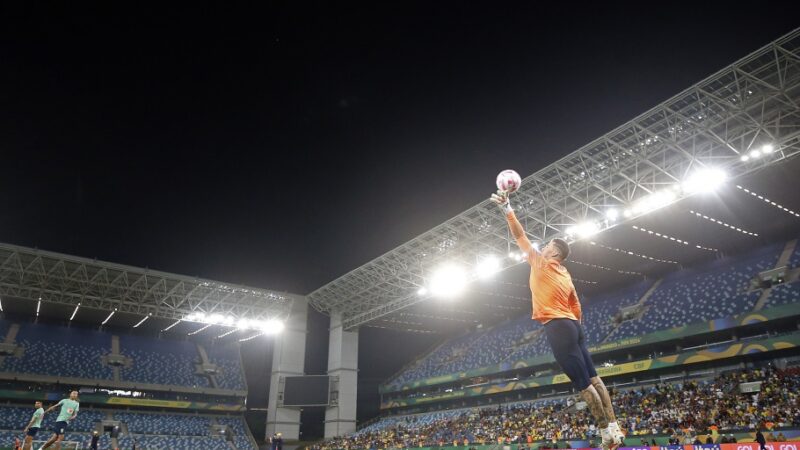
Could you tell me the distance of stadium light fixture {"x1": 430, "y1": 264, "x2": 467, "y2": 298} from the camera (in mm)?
30272

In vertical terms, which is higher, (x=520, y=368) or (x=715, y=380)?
(x=520, y=368)

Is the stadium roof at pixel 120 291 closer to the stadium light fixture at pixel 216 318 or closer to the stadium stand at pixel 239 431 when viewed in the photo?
the stadium light fixture at pixel 216 318

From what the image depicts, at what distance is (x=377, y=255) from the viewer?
32281 mm

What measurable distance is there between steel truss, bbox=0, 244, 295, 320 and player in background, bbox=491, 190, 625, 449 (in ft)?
112

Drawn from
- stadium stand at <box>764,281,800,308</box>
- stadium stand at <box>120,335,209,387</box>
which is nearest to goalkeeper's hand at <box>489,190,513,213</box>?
stadium stand at <box>764,281,800,308</box>

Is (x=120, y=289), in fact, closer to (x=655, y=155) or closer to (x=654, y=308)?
(x=655, y=155)

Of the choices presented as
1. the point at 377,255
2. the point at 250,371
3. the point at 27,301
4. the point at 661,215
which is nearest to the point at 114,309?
the point at 27,301

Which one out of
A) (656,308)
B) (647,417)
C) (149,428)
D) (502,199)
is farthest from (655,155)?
(149,428)

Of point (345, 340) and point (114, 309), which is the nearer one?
point (114, 309)

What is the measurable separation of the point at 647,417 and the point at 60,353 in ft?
137

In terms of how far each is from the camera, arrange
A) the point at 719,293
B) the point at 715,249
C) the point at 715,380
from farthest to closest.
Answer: the point at 715,249
the point at 719,293
the point at 715,380

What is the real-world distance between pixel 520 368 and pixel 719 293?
13.3 m

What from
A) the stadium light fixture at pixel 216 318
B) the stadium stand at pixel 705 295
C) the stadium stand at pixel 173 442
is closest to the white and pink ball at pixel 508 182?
the stadium stand at pixel 705 295

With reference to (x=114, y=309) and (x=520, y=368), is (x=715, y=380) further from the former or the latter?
(x=114, y=309)
